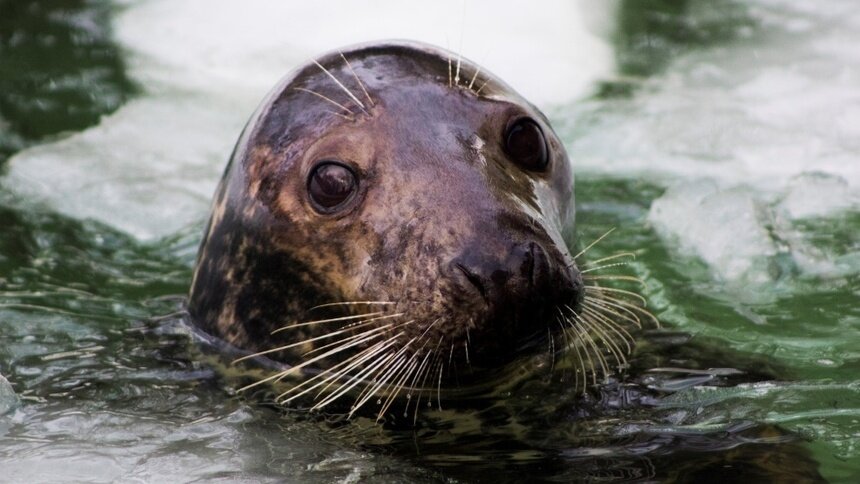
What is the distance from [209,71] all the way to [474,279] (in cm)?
614

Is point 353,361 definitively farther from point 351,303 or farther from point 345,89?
point 345,89

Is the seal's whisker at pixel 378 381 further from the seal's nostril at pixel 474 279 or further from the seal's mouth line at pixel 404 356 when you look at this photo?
the seal's nostril at pixel 474 279

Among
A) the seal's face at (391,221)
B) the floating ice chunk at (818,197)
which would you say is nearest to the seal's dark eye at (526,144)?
the seal's face at (391,221)

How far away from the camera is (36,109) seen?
840cm

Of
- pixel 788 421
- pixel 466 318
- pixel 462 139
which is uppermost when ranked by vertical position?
pixel 462 139

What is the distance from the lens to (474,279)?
3.49 metres

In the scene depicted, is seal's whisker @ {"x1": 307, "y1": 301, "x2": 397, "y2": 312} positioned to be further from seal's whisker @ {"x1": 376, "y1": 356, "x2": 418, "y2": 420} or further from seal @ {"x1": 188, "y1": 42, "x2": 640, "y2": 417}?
seal's whisker @ {"x1": 376, "y1": 356, "x2": 418, "y2": 420}

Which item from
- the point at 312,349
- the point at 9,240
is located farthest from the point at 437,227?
the point at 9,240

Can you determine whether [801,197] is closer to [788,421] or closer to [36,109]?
[788,421]

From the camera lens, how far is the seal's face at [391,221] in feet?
11.6

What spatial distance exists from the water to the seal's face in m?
0.31

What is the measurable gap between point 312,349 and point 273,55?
5.52m

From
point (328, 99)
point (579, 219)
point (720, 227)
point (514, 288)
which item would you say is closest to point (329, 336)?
point (514, 288)

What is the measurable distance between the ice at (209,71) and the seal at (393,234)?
2.37m
